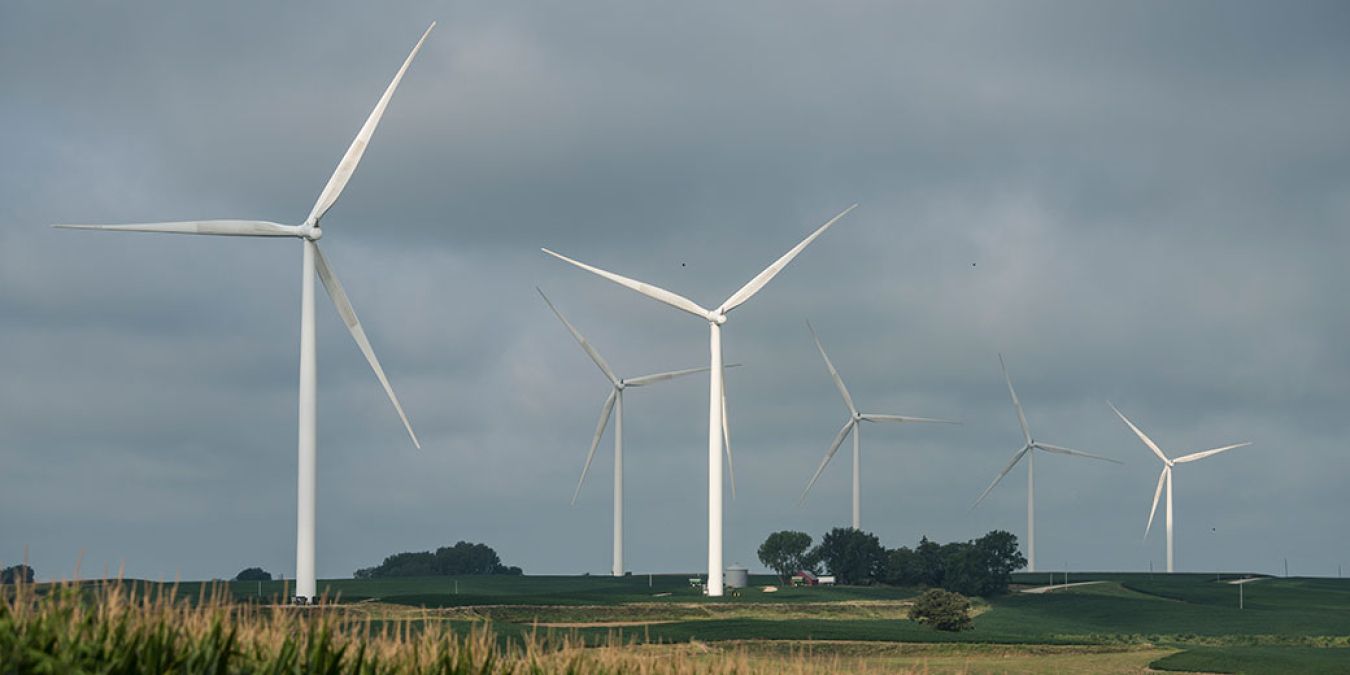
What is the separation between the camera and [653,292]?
104250 mm

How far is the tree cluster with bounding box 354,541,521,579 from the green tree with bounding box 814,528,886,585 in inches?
2282

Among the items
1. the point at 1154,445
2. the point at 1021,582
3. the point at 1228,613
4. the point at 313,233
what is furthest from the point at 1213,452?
the point at 313,233

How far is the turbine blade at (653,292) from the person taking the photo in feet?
333

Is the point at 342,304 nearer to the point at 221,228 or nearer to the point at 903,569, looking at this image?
the point at 221,228

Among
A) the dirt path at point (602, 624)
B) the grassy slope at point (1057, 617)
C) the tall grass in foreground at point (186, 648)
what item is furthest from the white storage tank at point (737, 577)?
the tall grass in foreground at point (186, 648)

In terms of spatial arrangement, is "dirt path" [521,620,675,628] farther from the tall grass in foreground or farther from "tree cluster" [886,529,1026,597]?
"tree cluster" [886,529,1026,597]

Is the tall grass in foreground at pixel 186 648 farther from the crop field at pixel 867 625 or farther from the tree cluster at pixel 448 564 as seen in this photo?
the tree cluster at pixel 448 564

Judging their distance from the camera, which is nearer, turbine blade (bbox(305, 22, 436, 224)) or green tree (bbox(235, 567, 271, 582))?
turbine blade (bbox(305, 22, 436, 224))

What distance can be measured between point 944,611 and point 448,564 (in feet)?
416

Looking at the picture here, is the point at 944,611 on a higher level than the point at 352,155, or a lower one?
lower

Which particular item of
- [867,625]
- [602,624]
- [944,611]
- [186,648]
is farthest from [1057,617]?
[186,648]

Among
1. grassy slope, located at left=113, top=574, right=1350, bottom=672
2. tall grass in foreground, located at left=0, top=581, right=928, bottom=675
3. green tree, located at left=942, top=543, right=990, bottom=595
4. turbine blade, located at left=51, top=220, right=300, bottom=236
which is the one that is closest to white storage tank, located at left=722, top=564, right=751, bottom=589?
grassy slope, located at left=113, top=574, right=1350, bottom=672

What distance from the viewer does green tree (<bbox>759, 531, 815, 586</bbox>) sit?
159 m

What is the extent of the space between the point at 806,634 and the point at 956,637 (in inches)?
336
